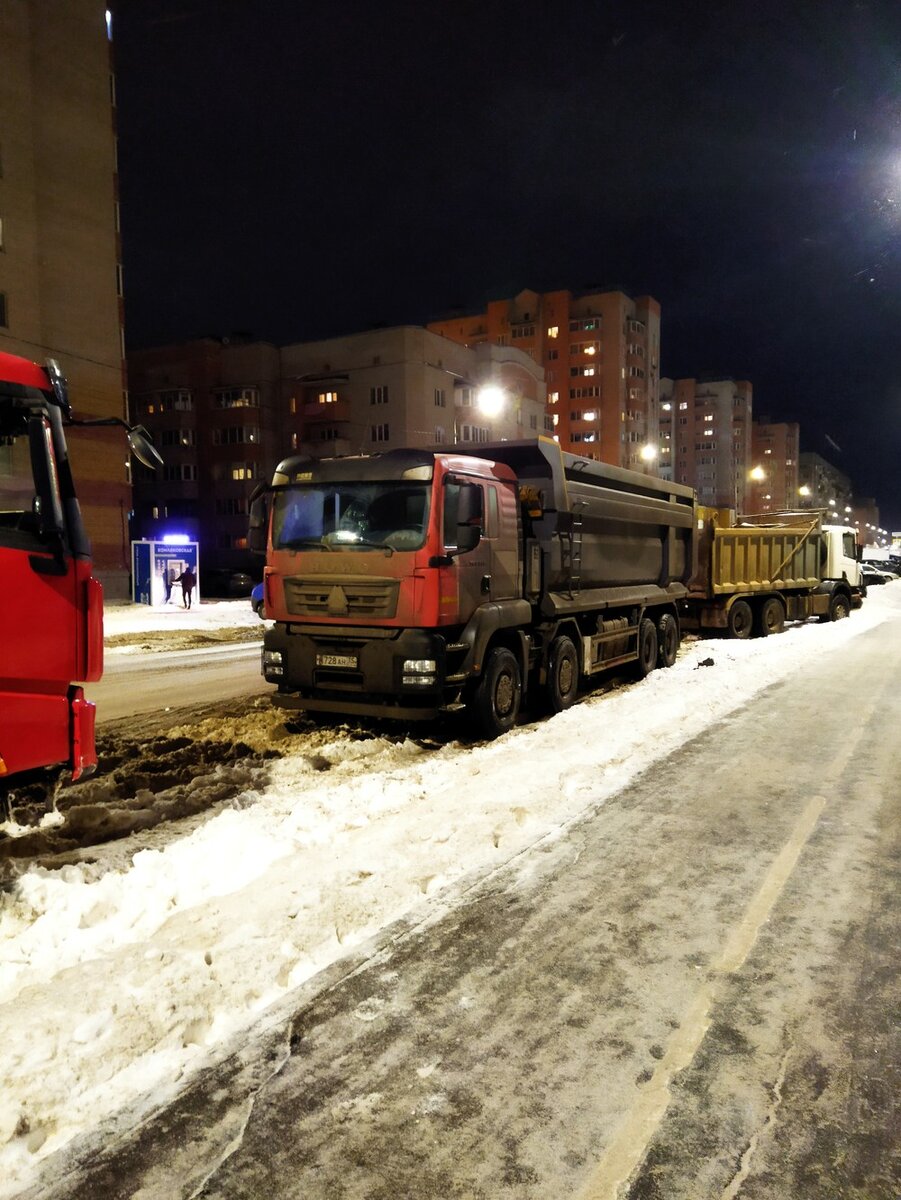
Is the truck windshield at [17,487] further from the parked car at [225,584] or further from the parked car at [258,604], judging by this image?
the parked car at [225,584]

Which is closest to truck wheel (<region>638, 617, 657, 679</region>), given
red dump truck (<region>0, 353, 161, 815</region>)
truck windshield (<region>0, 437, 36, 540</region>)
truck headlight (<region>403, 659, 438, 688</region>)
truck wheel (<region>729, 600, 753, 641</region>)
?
truck wheel (<region>729, 600, 753, 641</region>)

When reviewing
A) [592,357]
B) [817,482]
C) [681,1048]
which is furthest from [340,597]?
[817,482]

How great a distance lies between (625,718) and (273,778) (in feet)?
14.6

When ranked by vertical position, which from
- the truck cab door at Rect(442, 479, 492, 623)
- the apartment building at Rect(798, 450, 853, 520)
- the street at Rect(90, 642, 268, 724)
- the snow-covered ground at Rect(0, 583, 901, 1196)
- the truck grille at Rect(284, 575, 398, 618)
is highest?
the apartment building at Rect(798, 450, 853, 520)

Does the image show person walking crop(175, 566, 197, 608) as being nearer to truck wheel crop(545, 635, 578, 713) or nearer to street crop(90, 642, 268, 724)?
street crop(90, 642, 268, 724)

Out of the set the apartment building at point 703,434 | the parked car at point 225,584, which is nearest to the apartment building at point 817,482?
the apartment building at point 703,434

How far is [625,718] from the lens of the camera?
9.45 meters

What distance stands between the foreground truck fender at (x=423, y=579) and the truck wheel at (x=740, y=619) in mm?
9856

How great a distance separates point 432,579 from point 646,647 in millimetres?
6621

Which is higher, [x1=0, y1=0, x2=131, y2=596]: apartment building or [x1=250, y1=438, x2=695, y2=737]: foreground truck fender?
[x1=0, y1=0, x2=131, y2=596]: apartment building

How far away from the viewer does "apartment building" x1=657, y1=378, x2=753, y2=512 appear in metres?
129

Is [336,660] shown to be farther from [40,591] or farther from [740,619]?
[740,619]

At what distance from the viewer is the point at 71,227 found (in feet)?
110

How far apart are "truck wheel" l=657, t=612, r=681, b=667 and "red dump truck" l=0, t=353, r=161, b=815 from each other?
36.4 feet
